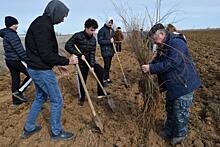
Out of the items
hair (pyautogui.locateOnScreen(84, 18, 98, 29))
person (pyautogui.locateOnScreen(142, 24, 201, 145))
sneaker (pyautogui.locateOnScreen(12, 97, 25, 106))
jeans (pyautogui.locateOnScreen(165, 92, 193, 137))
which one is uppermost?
hair (pyautogui.locateOnScreen(84, 18, 98, 29))

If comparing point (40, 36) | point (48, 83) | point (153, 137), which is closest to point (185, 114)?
point (153, 137)

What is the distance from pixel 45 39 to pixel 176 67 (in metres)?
1.61

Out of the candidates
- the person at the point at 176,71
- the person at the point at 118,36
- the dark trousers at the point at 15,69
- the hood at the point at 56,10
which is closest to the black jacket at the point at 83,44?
the person at the point at 118,36

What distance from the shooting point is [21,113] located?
17.0ft

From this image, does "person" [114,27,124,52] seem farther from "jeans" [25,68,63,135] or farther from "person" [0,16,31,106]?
"jeans" [25,68,63,135]

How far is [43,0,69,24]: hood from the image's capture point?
3594mm

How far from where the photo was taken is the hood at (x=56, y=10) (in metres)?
3.59

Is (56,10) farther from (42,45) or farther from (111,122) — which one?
(111,122)

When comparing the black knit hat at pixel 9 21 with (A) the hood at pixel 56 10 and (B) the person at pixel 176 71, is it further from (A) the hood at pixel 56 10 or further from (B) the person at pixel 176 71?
(B) the person at pixel 176 71

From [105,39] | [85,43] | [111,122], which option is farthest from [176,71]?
[105,39]

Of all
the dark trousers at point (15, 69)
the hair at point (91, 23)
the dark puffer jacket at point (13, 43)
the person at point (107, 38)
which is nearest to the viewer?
the hair at point (91, 23)

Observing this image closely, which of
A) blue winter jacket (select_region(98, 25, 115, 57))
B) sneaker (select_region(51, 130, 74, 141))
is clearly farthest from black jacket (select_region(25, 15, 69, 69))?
blue winter jacket (select_region(98, 25, 115, 57))

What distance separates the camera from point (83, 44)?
5176 mm

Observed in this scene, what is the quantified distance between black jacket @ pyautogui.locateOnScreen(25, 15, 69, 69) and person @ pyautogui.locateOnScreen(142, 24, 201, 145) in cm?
116
